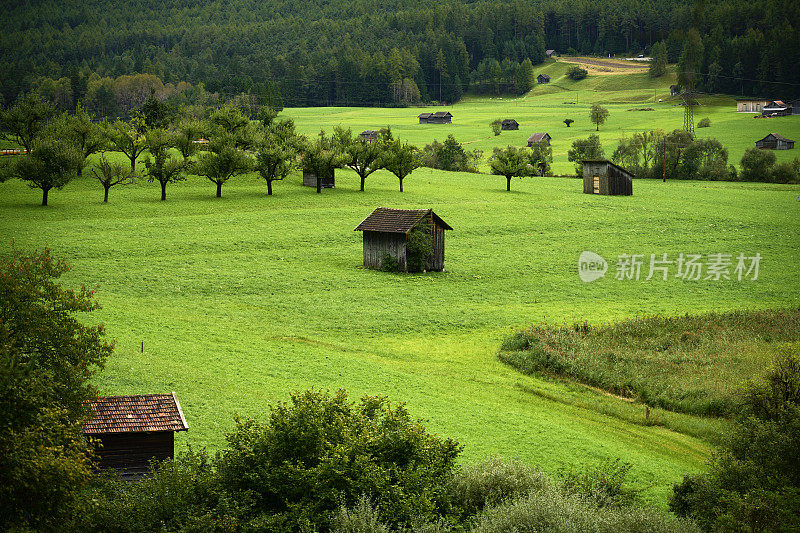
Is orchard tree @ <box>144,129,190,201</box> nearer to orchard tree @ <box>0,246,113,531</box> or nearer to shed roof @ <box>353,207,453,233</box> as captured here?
shed roof @ <box>353,207,453,233</box>

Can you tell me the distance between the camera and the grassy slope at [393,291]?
2831 centimetres

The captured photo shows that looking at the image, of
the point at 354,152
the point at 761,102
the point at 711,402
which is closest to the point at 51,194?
the point at 354,152

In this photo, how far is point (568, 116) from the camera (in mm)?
166000

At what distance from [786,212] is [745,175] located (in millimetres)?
27619

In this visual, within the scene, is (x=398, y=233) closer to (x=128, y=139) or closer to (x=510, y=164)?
(x=510, y=164)

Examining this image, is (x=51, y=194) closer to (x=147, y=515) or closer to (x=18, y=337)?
(x=18, y=337)

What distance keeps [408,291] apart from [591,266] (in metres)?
15.7

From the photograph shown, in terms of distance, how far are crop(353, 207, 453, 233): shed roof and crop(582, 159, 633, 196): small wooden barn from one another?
126 feet

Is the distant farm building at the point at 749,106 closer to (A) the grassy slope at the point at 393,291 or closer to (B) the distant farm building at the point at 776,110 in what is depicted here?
(B) the distant farm building at the point at 776,110

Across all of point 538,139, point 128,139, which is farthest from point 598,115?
point 128,139

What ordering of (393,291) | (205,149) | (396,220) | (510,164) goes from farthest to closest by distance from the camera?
(510,164) < (205,149) < (396,220) < (393,291)

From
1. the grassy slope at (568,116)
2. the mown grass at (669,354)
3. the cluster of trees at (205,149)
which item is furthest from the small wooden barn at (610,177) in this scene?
the mown grass at (669,354)

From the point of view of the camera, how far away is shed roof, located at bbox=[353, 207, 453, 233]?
51031mm

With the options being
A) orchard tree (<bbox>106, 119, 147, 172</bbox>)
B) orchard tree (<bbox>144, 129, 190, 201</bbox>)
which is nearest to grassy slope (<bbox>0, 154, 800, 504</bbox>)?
orchard tree (<bbox>144, 129, 190, 201</bbox>)
